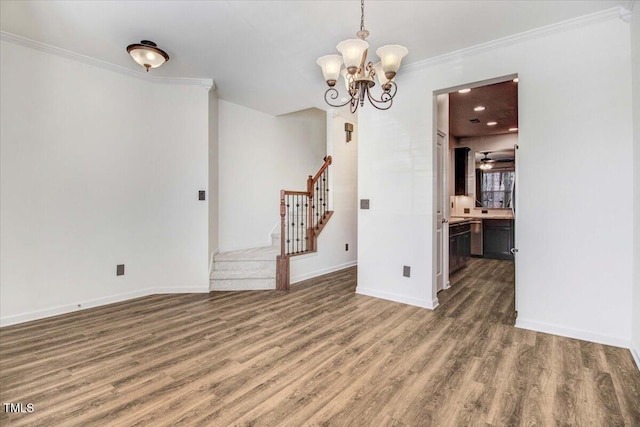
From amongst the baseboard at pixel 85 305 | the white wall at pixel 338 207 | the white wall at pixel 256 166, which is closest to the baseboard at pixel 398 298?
the white wall at pixel 338 207

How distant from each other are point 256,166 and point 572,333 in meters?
4.71

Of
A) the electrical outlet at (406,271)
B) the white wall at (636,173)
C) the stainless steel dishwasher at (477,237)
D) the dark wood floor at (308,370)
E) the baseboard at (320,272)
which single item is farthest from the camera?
the stainless steel dishwasher at (477,237)

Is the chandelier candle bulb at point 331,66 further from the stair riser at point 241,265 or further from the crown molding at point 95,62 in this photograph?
the stair riser at point 241,265

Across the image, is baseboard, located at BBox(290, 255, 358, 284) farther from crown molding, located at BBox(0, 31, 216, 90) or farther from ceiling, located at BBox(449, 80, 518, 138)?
ceiling, located at BBox(449, 80, 518, 138)

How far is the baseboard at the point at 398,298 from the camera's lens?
11.5ft

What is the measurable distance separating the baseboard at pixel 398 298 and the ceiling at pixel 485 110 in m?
2.98

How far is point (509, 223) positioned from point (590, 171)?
4123mm

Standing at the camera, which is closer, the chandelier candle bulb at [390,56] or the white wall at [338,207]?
the chandelier candle bulb at [390,56]

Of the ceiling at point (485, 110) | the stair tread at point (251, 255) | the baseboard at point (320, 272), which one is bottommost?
the baseboard at point (320, 272)

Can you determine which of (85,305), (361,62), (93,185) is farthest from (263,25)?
(85,305)

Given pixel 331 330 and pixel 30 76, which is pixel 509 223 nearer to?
pixel 331 330

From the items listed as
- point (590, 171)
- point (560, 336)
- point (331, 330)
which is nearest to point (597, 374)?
point (560, 336)

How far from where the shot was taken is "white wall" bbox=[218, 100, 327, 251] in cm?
500

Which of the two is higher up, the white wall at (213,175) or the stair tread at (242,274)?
the white wall at (213,175)
